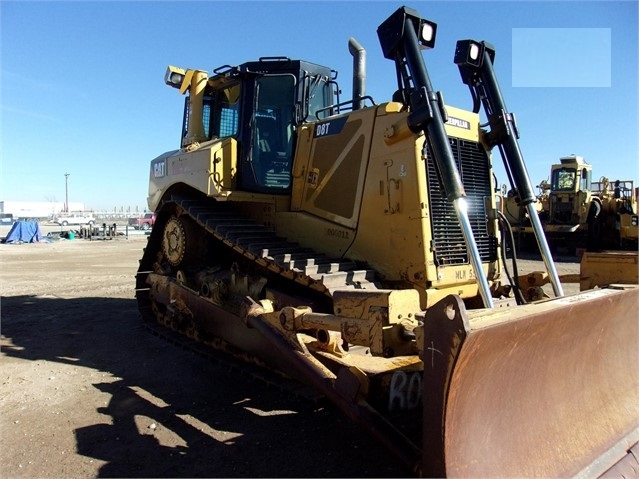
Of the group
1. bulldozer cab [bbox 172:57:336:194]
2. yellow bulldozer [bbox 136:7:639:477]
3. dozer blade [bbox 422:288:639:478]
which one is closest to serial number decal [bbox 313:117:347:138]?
yellow bulldozer [bbox 136:7:639:477]

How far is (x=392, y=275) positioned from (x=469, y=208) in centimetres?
116

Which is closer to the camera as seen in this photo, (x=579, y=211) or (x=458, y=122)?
(x=458, y=122)

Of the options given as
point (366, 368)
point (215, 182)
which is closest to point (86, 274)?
point (215, 182)

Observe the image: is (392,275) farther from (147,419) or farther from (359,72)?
(359,72)

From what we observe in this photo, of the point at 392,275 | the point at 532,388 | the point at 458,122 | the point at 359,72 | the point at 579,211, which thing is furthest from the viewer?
the point at 579,211

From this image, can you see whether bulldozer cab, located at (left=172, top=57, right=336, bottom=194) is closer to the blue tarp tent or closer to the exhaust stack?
the exhaust stack

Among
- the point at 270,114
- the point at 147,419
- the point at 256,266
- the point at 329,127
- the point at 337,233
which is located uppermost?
the point at 270,114

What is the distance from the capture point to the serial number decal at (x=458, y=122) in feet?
15.8

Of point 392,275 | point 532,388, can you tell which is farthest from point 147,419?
point 532,388

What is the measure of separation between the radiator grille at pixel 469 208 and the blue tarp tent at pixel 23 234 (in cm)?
2955

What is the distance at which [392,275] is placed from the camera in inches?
179

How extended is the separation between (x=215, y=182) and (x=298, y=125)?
1.16 m

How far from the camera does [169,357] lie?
18.9 ft

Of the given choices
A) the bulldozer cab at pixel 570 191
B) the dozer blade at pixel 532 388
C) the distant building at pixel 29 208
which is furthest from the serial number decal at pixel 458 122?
the distant building at pixel 29 208
